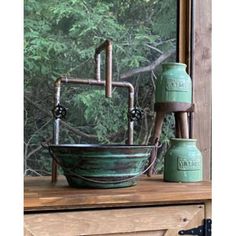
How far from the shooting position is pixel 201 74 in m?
1.66

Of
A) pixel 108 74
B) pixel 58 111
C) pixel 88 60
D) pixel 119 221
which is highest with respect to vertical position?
pixel 88 60

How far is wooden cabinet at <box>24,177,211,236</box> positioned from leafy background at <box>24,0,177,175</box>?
2.50 ft

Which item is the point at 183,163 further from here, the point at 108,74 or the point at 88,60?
the point at 88,60

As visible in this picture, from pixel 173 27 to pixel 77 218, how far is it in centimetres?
119

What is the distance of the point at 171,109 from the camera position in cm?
142

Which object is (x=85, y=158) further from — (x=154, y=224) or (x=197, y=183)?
(x=197, y=183)

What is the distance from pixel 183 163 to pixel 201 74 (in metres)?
0.49

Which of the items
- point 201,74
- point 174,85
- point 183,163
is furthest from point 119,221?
point 201,74

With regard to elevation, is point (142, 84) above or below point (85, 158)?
above

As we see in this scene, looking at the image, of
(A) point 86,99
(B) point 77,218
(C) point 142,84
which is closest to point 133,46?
(C) point 142,84

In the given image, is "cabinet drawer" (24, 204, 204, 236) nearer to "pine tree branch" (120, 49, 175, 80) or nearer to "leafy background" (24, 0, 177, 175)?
"leafy background" (24, 0, 177, 175)

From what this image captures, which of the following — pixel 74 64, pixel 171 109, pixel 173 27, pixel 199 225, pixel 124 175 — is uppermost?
Answer: pixel 173 27

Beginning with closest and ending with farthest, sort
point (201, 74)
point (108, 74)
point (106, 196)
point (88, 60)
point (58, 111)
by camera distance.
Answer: point (106, 196)
point (108, 74)
point (58, 111)
point (201, 74)
point (88, 60)
